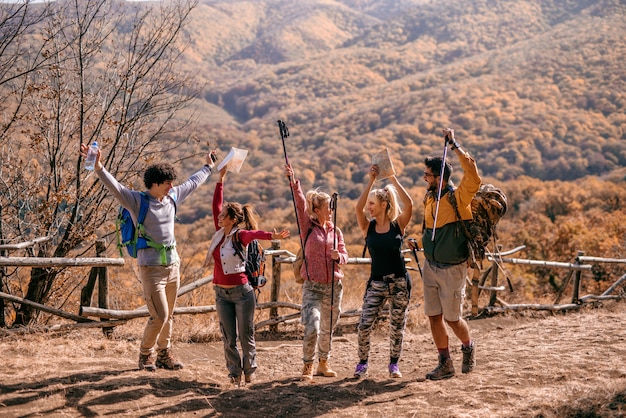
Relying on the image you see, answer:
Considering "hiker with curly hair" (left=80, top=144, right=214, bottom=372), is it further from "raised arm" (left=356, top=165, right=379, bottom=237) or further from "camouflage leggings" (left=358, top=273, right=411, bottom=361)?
"camouflage leggings" (left=358, top=273, right=411, bottom=361)

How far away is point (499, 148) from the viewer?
181 ft

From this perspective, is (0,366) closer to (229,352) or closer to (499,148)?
(229,352)

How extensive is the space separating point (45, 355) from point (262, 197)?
4456 centimetres

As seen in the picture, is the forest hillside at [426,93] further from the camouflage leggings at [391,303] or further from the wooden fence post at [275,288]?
the camouflage leggings at [391,303]

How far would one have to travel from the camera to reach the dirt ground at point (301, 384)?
4684 mm

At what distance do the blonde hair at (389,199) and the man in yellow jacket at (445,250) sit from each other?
0.27m

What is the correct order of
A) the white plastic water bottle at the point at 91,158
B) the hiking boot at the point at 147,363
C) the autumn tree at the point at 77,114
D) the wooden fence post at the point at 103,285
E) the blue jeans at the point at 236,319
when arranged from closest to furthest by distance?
the white plastic water bottle at the point at 91,158 → the blue jeans at the point at 236,319 → the hiking boot at the point at 147,363 → the wooden fence post at the point at 103,285 → the autumn tree at the point at 77,114

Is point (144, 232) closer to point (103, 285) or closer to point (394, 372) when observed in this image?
point (103, 285)

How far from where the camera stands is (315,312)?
5570 millimetres

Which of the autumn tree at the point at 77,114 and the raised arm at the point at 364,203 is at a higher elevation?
the autumn tree at the point at 77,114

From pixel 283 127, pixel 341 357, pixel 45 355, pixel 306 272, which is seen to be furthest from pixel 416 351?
pixel 45 355

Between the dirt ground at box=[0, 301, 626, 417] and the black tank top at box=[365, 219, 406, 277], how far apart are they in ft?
3.29

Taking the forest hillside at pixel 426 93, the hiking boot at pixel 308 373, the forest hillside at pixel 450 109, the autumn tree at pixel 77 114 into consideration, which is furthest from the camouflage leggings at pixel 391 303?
the forest hillside at pixel 426 93

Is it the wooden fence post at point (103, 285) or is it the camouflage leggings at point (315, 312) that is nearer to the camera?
the camouflage leggings at point (315, 312)
